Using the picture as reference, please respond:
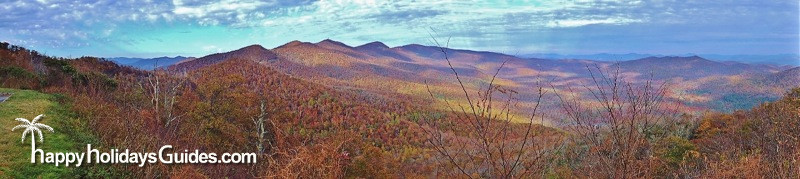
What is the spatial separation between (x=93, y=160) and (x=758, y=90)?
181m

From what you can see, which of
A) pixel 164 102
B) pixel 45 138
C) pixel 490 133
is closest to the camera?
pixel 490 133

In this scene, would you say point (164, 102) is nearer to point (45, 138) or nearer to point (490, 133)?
point (45, 138)

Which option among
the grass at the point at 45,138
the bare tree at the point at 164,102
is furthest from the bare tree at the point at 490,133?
the bare tree at the point at 164,102

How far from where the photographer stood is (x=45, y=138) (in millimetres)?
10984

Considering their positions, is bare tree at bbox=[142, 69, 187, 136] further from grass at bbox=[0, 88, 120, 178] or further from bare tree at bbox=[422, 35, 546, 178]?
bare tree at bbox=[422, 35, 546, 178]

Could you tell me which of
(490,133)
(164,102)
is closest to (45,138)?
(490,133)

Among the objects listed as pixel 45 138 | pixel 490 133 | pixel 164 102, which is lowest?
pixel 164 102

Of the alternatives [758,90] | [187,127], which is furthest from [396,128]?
[758,90]

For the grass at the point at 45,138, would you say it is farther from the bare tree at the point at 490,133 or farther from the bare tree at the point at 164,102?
the bare tree at the point at 490,133

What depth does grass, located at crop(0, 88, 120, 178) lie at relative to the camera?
358 inches

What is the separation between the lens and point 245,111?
2386 centimetres

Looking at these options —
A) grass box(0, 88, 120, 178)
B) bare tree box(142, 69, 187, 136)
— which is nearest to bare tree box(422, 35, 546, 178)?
grass box(0, 88, 120, 178)

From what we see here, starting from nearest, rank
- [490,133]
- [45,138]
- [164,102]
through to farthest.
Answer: [490,133], [45,138], [164,102]

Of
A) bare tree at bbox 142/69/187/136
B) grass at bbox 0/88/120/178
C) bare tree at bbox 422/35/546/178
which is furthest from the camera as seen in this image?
bare tree at bbox 142/69/187/136
